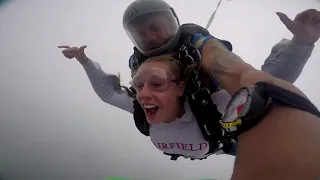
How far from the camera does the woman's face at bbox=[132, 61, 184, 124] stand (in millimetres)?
671

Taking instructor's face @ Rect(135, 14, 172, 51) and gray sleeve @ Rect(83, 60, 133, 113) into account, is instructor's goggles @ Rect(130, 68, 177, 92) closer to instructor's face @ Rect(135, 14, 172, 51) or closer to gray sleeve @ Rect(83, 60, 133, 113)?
instructor's face @ Rect(135, 14, 172, 51)

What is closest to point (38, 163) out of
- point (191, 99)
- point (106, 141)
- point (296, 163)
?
point (106, 141)

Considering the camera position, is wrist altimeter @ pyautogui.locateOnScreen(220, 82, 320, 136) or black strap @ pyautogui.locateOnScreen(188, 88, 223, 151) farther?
black strap @ pyautogui.locateOnScreen(188, 88, 223, 151)

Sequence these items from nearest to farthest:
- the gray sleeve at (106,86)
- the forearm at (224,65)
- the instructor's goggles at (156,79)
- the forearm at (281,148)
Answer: the forearm at (281,148) < the forearm at (224,65) < the instructor's goggles at (156,79) < the gray sleeve at (106,86)

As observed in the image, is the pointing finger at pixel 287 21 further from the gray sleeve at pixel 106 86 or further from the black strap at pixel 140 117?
the gray sleeve at pixel 106 86

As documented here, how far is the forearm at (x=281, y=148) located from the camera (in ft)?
1.03

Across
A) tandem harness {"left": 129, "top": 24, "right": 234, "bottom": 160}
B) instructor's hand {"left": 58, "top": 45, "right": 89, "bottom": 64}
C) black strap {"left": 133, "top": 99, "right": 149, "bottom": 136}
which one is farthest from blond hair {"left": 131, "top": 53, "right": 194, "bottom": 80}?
instructor's hand {"left": 58, "top": 45, "right": 89, "bottom": 64}

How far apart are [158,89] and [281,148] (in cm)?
38

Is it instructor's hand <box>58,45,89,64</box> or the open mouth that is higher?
instructor's hand <box>58,45,89,64</box>

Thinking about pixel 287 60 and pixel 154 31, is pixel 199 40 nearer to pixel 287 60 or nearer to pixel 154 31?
pixel 154 31

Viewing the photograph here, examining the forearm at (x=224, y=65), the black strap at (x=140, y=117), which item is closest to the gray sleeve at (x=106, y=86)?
the black strap at (x=140, y=117)

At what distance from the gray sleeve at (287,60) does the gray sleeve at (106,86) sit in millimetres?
472

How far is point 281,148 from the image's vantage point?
332 millimetres

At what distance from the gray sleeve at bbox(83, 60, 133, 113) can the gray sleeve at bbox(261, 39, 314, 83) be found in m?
0.47
